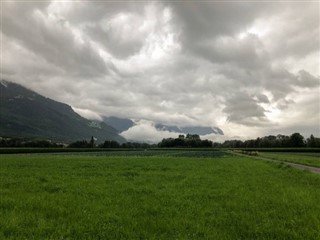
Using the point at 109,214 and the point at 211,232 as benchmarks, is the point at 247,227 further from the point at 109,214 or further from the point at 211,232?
the point at 109,214

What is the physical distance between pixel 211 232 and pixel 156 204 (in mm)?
5213

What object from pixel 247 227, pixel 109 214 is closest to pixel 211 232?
pixel 247 227

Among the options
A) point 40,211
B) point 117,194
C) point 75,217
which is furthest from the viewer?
point 117,194

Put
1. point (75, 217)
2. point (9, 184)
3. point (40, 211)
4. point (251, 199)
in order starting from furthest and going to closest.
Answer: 1. point (9, 184)
2. point (251, 199)
3. point (40, 211)
4. point (75, 217)

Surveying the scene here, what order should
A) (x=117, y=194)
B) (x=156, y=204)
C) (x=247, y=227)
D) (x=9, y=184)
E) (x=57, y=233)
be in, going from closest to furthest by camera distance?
(x=57, y=233) → (x=247, y=227) → (x=156, y=204) → (x=117, y=194) → (x=9, y=184)

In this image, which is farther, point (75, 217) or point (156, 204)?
point (156, 204)

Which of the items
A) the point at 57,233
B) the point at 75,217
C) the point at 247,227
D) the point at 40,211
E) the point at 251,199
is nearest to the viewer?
the point at 57,233

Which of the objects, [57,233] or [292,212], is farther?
[292,212]

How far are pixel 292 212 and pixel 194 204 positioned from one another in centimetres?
435

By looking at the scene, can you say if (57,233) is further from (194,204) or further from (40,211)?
(194,204)

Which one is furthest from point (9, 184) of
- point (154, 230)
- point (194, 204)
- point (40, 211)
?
point (154, 230)

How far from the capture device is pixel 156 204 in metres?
15.9

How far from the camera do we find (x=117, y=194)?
18.9 metres

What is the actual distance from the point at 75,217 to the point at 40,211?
2.13 m
